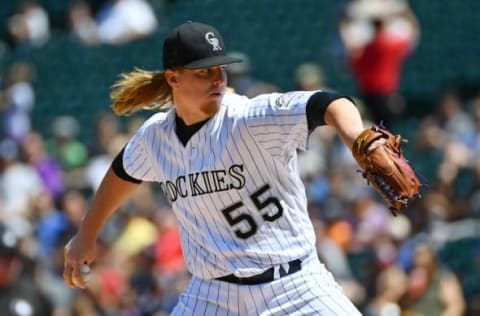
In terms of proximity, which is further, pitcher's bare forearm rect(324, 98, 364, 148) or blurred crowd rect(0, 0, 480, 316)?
blurred crowd rect(0, 0, 480, 316)

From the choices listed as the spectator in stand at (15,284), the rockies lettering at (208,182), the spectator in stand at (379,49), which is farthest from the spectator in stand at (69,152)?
Result: the rockies lettering at (208,182)

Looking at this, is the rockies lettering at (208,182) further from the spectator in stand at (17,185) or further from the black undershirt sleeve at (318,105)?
the spectator in stand at (17,185)

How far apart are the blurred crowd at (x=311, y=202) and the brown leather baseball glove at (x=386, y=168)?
276 cm

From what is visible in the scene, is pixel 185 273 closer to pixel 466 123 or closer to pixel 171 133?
pixel 466 123

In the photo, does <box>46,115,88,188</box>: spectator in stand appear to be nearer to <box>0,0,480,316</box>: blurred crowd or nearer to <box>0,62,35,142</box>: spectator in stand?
<box>0,0,480,316</box>: blurred crowd

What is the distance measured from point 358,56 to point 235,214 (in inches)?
304

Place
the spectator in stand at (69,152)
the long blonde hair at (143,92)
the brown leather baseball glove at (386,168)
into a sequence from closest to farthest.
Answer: the brown leather baseball glove at (386,168)
the long blonde hair at (143,92)
the spectator in stand at (69,152)

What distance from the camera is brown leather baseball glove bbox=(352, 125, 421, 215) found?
406 cm

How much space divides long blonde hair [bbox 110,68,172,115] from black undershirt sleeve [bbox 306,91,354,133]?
85 centimetres

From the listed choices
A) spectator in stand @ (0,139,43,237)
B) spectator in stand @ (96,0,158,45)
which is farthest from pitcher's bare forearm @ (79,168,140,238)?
spectator in stand @ (96,0,158,45)

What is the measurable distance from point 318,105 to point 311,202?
18.1 ft

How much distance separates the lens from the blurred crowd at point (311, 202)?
838 cm

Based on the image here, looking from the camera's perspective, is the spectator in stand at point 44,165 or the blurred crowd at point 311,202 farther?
the spectator in stand at point 44,165

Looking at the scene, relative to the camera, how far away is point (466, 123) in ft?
36.1
